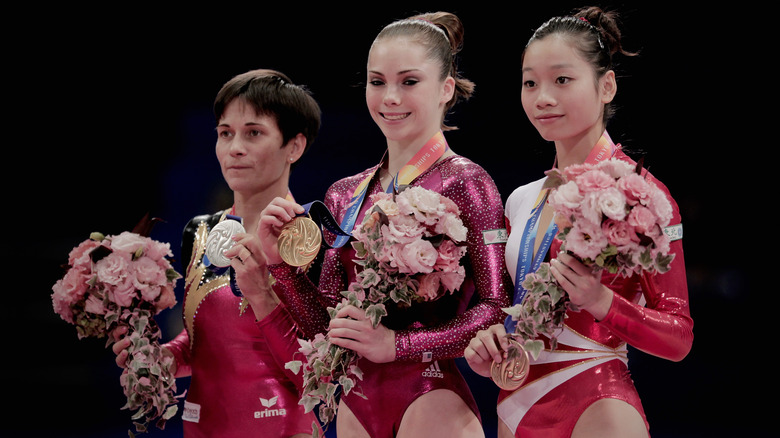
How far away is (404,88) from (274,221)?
1.84 ft

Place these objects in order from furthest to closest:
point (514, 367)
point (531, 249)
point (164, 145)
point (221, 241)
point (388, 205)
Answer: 1. point (164, 145)
2. point (221, 241)
3. point (531, 249)
4. point (388, 205)
5. point (514, 367)

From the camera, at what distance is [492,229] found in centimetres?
213

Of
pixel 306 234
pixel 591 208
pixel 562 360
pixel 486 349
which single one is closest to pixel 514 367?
pixel 486 349

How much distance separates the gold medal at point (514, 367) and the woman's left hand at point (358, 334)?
0.33 metres

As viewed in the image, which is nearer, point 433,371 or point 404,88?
point 433,371

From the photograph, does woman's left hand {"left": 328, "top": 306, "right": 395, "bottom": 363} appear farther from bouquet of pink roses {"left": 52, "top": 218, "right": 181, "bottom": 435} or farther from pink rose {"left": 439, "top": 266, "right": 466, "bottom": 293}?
bouquet of pink roses {"left": 52, "top": 218, "right": 181, "bottom": 435}

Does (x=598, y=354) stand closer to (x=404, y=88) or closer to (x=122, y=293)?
(x=404, y=88)

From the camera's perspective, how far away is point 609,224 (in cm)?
165

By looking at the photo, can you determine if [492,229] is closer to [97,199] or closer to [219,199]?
[219,199]

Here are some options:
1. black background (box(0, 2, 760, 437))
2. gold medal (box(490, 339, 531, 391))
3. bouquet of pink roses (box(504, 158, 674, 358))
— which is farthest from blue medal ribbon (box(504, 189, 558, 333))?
black background (box(0, 2, 760, 437))

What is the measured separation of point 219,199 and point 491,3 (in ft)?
6.22

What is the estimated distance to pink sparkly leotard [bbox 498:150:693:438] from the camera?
1.82 m

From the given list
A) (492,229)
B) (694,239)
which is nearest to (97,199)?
(492,229)

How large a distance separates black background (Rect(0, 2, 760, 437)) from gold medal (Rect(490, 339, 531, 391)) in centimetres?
254
